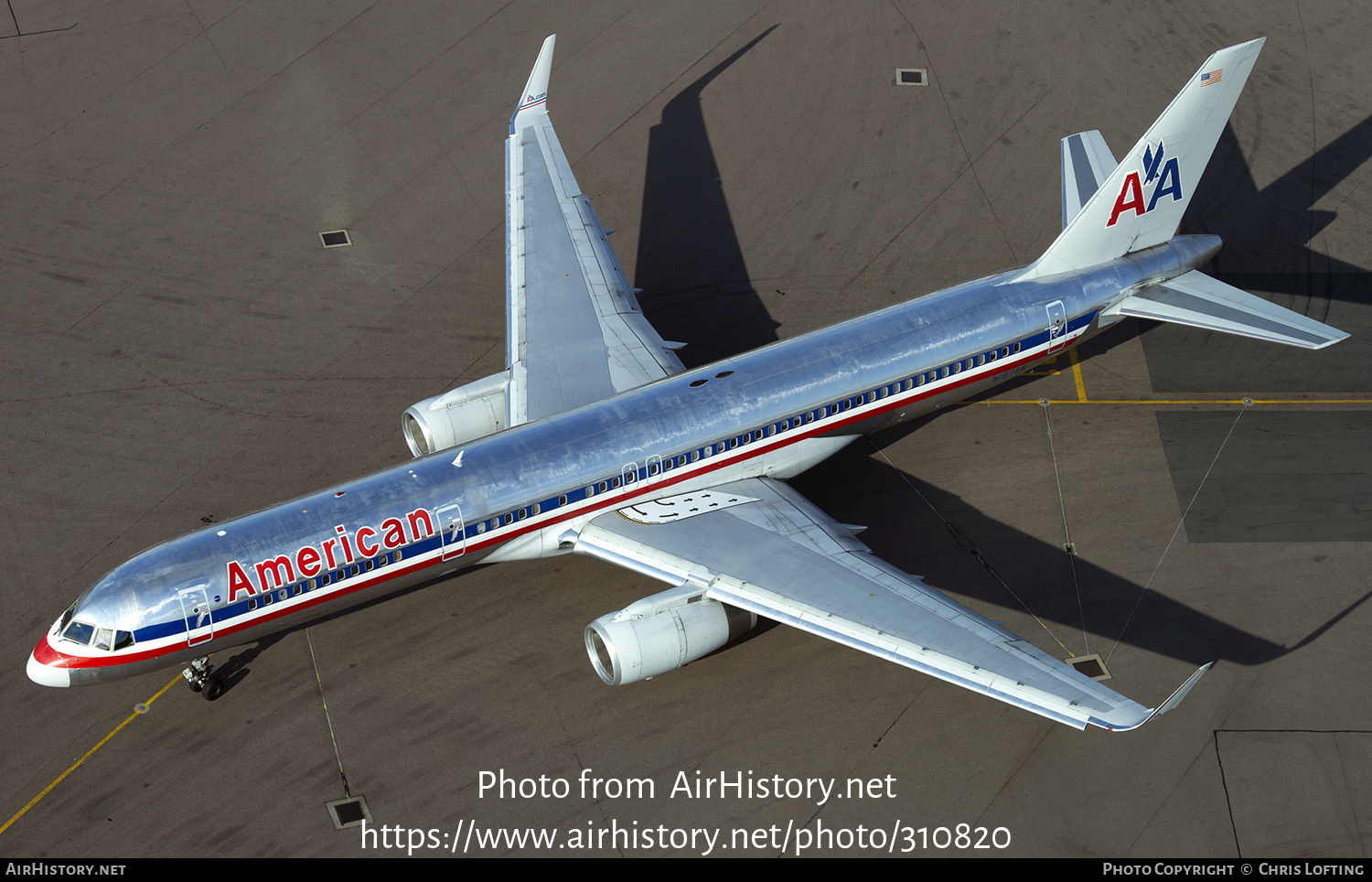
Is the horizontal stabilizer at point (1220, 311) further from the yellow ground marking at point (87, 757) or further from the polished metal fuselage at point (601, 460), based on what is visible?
the yellow ground marking at point (87, 757)

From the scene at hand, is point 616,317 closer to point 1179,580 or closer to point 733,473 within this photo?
point 733,473

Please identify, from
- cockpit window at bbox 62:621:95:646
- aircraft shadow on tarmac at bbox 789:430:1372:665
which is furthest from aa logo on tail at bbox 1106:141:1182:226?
cockpit window at bbox 62:621:95:646

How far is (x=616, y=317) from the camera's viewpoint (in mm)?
38625

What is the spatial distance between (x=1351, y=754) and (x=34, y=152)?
164ft

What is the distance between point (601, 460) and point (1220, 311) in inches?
776

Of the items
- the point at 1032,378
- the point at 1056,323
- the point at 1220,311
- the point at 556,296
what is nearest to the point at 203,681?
the point at 556,296

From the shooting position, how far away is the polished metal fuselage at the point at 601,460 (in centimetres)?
2916

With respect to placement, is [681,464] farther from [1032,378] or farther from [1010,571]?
[1032,378]

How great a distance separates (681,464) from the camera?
3350cm

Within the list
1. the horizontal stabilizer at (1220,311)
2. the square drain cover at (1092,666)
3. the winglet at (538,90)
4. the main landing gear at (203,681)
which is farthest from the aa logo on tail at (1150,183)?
the main landing gear at (203,681)

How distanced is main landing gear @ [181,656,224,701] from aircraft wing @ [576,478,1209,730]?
33.6 ft

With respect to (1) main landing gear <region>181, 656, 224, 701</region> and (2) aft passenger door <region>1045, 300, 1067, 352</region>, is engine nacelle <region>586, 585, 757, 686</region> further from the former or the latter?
(2) aft passenger door <region>1045, 300, 1067, 352</region>

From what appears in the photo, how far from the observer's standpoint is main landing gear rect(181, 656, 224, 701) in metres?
31.8
